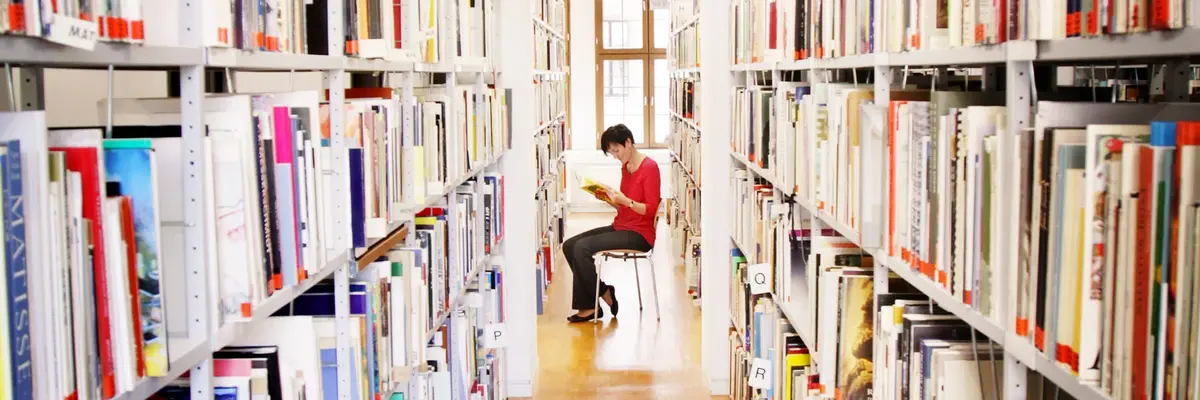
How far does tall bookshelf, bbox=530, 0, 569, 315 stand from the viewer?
298 inches

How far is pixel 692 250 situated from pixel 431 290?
178 inches

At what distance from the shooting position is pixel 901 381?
218 centimetres

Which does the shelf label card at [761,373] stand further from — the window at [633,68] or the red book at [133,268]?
the window at [633,68]

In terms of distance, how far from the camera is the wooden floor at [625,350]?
5711 mm

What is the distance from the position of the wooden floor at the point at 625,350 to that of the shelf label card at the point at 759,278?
1.71 meters

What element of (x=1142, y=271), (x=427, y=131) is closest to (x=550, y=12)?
(x=427, y=131)

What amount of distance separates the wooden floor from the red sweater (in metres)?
0.56

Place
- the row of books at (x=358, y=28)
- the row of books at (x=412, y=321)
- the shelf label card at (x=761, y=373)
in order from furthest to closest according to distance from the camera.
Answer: the shelf label card at (x=761, y=373) → the row of books at (x=412, y=321) → the row of books at (x=358, y=28)

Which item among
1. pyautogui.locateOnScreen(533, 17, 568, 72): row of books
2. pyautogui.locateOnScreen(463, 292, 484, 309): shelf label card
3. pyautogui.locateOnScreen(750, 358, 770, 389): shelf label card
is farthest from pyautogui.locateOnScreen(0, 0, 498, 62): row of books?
pyautogui.locateOnScreen(533, 17, 568, 72): row of books

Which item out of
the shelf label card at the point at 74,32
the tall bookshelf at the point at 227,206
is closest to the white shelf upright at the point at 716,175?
the tall bookshelf at the point at 227,206

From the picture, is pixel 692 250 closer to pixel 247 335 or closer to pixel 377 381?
pixel 377 381

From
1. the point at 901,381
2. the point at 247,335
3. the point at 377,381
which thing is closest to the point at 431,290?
the point at 377,381

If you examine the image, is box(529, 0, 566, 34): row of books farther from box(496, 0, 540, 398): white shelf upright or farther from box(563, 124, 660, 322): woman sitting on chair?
box(496, 0, 540, 398): white shelf upright

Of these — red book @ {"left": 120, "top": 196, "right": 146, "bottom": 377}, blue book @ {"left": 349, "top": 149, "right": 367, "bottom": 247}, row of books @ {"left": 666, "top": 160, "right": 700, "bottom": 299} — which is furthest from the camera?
row of books @ {"left": 666, "top": 160, "right": 700, "bottom": 299}
